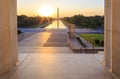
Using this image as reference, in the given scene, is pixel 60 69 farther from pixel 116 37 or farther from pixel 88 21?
pixel 88 21

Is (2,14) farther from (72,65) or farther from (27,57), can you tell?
(27,57)

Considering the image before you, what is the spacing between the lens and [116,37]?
7340 mm

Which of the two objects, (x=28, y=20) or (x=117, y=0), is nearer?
(x=117, y=0)

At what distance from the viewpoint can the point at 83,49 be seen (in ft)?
60.1

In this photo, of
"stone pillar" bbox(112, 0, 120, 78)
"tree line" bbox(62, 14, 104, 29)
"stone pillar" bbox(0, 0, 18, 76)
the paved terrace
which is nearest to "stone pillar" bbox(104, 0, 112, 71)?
the paved terrace

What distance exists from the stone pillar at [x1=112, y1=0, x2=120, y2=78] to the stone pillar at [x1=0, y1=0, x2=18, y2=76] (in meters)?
2.97

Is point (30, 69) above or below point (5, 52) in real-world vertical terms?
below

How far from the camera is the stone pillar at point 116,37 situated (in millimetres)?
7133

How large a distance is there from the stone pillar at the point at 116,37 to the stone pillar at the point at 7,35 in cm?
297

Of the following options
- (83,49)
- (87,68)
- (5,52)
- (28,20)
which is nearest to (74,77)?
(87,68)

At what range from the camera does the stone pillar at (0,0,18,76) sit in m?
7.51

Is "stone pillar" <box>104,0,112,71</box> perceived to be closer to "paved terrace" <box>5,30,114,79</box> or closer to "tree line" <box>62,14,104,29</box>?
"paved terrace" <box>5,30,114,79</box>

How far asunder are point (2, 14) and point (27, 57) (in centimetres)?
366

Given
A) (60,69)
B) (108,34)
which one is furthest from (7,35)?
(108,34)
